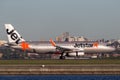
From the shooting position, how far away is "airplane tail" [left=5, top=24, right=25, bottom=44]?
115 m

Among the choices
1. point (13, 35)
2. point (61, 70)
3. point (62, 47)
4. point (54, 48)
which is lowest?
point (61, 70)

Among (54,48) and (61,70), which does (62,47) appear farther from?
(61,70)

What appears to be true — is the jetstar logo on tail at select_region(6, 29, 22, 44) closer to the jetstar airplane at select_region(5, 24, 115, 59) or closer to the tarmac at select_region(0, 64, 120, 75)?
the jetstar airplane at select_region(5, 24, 115, 59)

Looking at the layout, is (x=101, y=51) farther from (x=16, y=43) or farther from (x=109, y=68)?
(x=109, y=68)

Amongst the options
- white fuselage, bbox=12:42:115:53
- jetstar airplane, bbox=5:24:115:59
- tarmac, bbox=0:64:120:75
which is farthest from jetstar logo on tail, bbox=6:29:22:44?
tarmac, bbox=0:64:120:75

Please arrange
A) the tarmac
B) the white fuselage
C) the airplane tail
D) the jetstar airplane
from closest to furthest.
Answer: the tarmac < the jetstar airplane < the white fuselage < the airplane tail

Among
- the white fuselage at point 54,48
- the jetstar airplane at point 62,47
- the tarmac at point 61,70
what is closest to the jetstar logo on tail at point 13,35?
the jetstar airplane at point 62,47

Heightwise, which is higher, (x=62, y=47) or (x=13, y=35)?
(x=13, y=35)

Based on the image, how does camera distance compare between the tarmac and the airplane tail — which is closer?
the tarmac

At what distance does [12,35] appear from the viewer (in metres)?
117

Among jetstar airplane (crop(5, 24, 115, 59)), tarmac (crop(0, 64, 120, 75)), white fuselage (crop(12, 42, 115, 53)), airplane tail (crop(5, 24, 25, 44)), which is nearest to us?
tarmac (crop(0, 64, 120, 75))

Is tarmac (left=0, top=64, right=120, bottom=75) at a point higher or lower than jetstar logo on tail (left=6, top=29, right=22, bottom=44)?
lower

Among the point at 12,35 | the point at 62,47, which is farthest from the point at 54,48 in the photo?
the point at 12,35

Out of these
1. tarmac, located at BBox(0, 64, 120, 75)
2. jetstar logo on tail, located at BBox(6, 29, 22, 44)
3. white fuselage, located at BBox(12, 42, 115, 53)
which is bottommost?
tarmac, located at BBox(0, 64, 120, 75)
